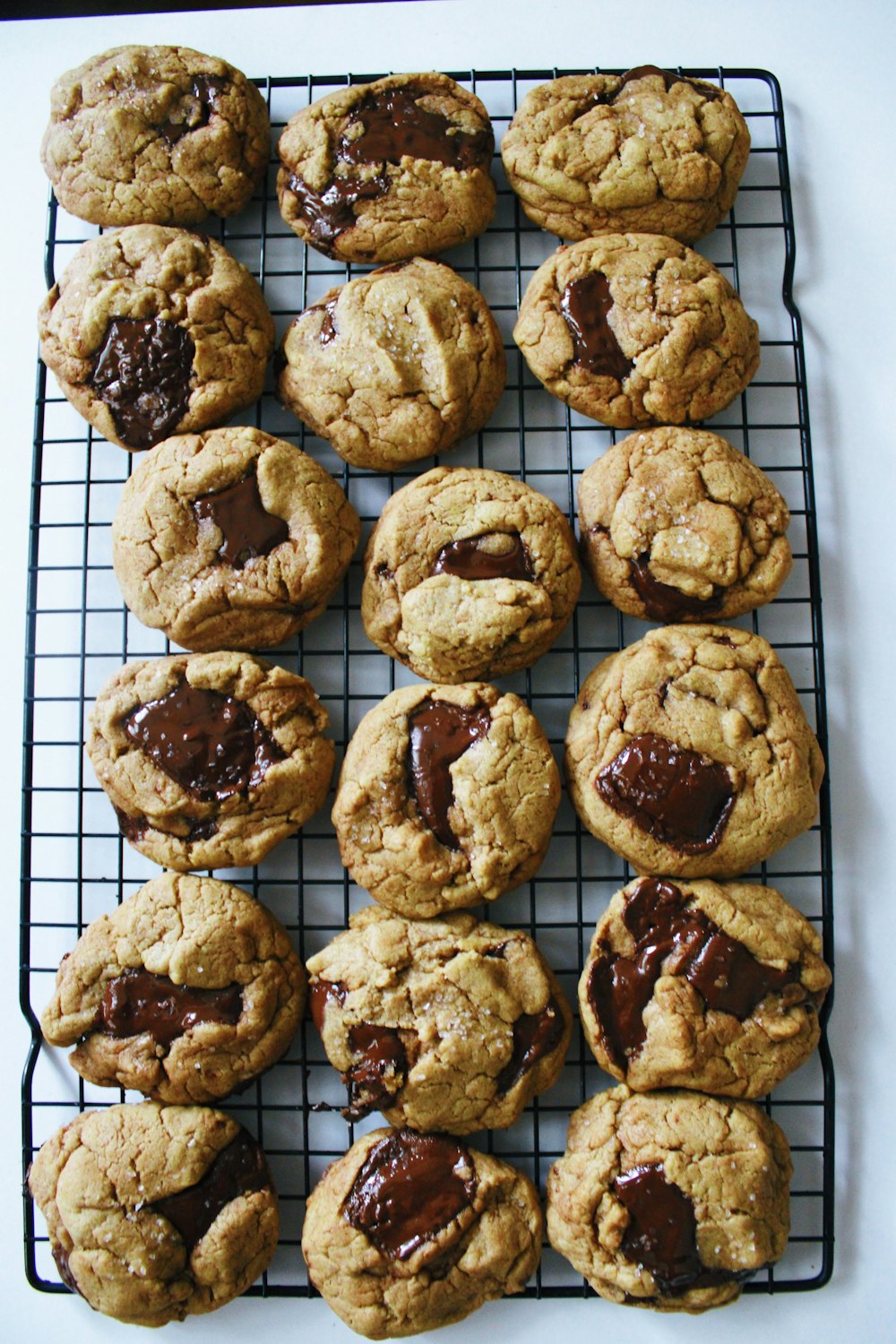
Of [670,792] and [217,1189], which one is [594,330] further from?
[217,1189]

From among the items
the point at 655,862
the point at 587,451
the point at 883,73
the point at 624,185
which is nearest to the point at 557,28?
the point at 624,185

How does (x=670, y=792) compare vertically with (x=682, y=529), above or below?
below

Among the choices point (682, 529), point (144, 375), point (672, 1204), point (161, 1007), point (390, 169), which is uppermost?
point (390, 169)

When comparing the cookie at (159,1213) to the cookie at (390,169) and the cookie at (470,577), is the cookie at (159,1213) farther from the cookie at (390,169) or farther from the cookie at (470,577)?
the cookie at (390,169)

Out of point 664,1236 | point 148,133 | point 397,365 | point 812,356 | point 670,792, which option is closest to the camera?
point 664,1236

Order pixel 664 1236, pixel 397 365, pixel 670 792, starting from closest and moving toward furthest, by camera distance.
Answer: pixel 664 1236 < pixel 670 792 < pixel 397 365

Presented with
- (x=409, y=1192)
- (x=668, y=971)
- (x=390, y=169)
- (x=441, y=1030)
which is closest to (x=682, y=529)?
(x=668, y=971)

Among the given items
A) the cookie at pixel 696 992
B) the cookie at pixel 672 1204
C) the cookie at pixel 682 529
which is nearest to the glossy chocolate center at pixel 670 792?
the cookie at pixel 696 992

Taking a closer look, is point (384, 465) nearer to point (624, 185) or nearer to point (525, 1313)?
point (624, 185)
